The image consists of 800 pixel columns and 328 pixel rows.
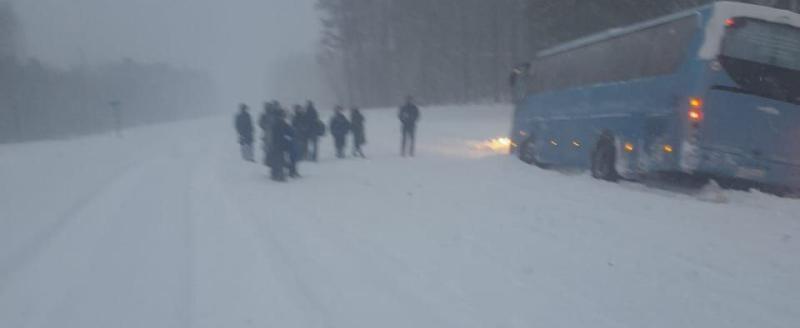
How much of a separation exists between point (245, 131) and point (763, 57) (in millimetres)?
14411

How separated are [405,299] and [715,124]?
321 inches

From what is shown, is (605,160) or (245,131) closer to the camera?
(605,160)

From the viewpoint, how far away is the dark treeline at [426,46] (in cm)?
5109

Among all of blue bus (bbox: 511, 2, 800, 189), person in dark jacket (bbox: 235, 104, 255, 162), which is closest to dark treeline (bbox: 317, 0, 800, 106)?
person in dark jacket (bbox: 235, 104, 255, 162)

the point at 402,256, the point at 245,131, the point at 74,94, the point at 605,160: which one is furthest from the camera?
the point at 74,94

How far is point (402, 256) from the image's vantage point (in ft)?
24.5

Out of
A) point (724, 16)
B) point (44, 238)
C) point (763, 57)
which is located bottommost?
point (44, 238)

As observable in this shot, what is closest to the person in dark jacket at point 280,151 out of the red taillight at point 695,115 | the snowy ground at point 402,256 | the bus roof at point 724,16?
the snowy ground at point 402,256

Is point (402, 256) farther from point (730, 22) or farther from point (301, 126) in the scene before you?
point (301, 126)

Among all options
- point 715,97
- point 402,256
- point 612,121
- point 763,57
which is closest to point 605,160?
point 612,121

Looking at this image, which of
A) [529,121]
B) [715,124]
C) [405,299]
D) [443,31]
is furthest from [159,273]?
[443,31]

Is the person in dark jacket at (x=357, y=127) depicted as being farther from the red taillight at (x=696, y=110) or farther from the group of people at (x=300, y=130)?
the red taillight at (x=696, y=110)

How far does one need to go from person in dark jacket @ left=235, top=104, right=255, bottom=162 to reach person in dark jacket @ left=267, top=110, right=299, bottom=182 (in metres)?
5.49

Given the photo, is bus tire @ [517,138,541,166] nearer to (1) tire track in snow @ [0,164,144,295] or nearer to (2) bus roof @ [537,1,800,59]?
(2) bus roof @ [537,1,800,59]
